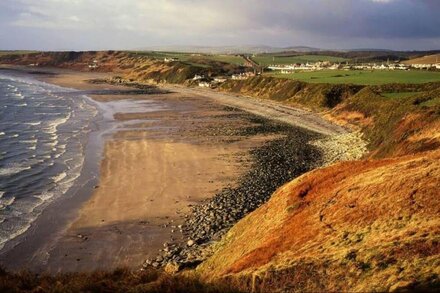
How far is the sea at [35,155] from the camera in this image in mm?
26812

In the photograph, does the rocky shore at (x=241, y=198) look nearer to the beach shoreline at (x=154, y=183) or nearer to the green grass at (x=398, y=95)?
the beach shoreline at (x=154, y=183)

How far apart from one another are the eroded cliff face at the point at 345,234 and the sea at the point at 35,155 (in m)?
13.2

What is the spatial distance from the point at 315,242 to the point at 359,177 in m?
4.75

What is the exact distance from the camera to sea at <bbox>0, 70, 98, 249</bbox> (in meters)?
26.8

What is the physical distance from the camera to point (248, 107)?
7512 centimetres

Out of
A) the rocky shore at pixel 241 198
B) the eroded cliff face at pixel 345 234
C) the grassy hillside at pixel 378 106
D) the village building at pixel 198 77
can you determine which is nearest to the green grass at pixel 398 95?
the grassy hillside at pixel 378 106

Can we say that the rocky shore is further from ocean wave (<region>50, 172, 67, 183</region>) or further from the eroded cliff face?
ocean wave (<region>50, 172, 67, 183</region>)

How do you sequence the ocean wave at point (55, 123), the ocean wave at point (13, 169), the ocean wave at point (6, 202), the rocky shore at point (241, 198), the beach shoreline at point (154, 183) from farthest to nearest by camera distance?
the ocean wave at point (55, 123)
the ocean wave at point (13, 169)
the ocean wave at point (6, 202)
the beach shoreline at point (154, 183)
the rocky shore at point (241, 198)

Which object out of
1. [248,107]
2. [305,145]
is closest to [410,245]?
[305,145]

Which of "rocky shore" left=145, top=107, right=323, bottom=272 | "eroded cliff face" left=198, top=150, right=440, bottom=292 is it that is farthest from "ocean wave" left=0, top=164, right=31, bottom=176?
"eroded cliff face" left=198, top=150, right=440, bottom=292

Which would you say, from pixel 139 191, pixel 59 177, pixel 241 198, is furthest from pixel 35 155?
pixel 241 198

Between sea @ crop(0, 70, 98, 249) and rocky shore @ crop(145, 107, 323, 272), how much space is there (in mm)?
8855

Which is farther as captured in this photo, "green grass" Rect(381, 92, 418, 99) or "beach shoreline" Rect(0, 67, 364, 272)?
"green grass" Rect(381, 92, 418, 99)

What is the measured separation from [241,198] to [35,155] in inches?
870
